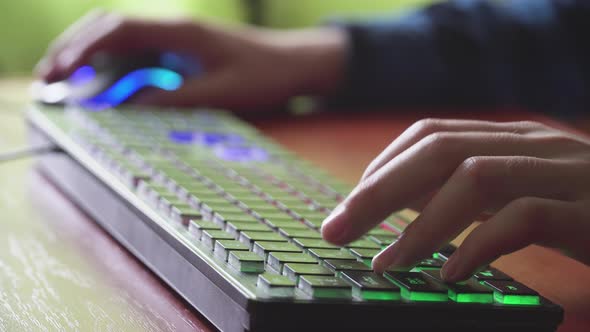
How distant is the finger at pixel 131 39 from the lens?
966 mm

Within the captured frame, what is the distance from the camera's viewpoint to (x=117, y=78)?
94 cm

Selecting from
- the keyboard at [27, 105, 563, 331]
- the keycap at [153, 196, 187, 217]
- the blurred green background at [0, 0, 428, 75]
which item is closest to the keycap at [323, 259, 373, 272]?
the keyboard at [27, 105, 563, 331]

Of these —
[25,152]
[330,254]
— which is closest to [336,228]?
[330,254]

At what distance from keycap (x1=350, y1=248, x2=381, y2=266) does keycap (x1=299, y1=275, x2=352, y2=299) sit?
0.05 m

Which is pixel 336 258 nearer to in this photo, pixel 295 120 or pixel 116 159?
pixel 116 159

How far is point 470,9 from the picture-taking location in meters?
1.13

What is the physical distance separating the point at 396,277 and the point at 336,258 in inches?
1.5

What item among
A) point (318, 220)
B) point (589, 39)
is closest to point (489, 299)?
point (318, 220)

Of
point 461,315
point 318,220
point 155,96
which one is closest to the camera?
point 461,315

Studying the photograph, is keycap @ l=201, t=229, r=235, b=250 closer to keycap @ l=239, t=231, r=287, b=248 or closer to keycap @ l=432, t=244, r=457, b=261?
keycap @ l=239, t=231, r=287, b=248

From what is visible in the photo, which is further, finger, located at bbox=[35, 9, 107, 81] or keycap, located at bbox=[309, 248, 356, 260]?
finger, located at bbox=[35, 9, 107, 81]

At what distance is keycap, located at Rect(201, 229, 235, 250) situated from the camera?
454 millimetres

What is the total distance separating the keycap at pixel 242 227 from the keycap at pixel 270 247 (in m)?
0.03

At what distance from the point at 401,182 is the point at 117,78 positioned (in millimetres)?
555
